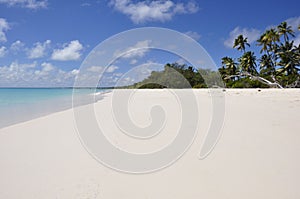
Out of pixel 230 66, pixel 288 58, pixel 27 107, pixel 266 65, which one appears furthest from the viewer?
pixel 230 66

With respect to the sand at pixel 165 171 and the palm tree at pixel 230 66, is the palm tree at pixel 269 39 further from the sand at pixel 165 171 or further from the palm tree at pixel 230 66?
the sand at pixel 165 171

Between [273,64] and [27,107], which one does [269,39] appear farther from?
[27,107]

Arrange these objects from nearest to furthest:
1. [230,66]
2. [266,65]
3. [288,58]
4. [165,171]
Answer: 1. [165,171]
2. [288,58]
3. [266,65]
4. [230,66]

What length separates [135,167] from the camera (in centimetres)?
265

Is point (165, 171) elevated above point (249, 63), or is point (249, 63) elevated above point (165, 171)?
point (249, 63)

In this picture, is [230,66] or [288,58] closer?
[288,58]

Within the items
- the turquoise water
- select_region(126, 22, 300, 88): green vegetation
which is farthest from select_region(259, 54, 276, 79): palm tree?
the turquoise water

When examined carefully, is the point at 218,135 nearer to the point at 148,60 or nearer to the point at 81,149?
the point at 81,149

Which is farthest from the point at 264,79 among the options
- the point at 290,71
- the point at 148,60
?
the point at 148,60

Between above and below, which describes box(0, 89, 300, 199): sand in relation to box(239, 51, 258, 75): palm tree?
below

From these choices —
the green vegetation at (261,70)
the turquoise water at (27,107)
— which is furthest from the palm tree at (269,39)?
the turquoise water at (27,107)

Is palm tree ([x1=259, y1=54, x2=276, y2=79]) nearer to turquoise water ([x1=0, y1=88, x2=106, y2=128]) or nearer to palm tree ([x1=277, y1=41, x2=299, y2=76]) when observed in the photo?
palm tree ([x1=277, y1=41, x2=299, y2=76])

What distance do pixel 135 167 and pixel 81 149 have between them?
124 cm

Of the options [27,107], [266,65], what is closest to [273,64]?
[266,65]
